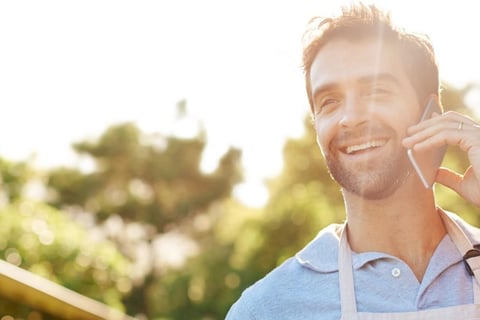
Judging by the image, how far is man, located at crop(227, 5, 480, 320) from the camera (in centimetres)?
214

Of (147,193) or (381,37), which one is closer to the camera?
(381,37)

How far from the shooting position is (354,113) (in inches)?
84.8

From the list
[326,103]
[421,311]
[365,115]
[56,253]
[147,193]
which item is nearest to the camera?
[421,311]

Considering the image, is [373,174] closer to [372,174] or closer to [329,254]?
[372,174]

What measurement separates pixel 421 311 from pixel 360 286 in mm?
198

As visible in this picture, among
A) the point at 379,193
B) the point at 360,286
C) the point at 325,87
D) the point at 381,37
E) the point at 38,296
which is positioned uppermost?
the point at 381,37

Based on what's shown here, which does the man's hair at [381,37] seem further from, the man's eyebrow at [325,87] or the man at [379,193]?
the man's eyebrow at [325,87]

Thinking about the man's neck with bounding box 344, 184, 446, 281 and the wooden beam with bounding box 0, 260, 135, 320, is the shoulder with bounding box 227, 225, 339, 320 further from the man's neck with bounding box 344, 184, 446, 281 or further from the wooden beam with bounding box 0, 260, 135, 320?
the wooden beam with bounding box 0, 260, 135, 320

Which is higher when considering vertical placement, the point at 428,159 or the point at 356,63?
the point at 356,63

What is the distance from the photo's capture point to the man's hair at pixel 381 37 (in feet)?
7.51

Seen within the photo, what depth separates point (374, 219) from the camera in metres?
2.26

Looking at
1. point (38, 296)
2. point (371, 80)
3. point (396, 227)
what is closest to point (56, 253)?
point (38, 296)

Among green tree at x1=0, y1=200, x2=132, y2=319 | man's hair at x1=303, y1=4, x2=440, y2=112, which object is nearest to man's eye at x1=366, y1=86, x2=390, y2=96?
man's hair at x1=303, y1=4, x2=440, y2=112

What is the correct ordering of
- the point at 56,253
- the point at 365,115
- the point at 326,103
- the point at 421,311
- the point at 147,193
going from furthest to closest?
the point at 147,193 → the point at 56,253 → the point at 326,103 → the point at 365,115 → the point at 421,311
